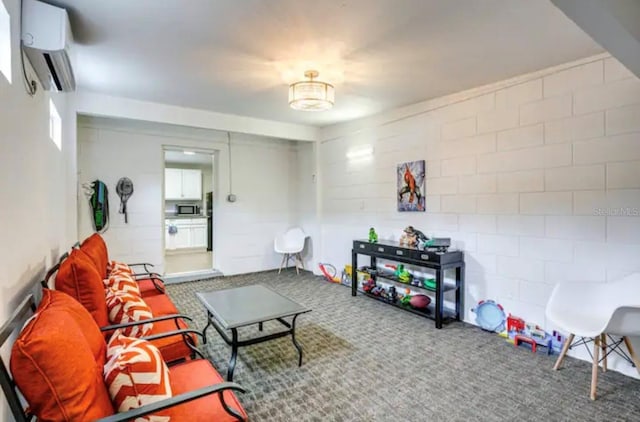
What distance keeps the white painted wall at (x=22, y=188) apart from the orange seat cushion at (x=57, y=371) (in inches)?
13.6

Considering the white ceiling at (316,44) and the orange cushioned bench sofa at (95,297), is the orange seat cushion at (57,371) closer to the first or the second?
the orange cushioned bench sofa at (95,297)

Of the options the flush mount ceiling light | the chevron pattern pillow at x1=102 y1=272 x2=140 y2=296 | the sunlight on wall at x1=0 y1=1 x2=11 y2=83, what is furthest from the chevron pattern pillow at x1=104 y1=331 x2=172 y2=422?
the flush mount ceiling light

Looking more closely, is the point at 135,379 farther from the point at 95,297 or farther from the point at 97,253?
the point at 97,253

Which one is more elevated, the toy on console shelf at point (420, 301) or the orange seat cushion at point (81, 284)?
the orange seat cushion at point (81, 284)

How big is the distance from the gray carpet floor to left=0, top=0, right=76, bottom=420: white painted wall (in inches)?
56.7

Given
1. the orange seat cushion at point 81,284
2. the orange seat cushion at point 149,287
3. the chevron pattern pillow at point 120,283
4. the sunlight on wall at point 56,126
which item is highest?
the sunlight on wall at point 56,126

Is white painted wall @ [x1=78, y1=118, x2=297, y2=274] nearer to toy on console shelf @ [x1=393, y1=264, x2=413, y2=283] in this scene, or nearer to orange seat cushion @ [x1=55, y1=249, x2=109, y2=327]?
toy on console shelf @ [x1=393, y1=264, x2=413, y2=283]

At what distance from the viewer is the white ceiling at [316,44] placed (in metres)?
2.09

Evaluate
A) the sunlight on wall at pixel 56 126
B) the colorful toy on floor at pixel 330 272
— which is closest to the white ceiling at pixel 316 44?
the sunlight on wall at pixel 56 126

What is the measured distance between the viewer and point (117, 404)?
1267 millimetres

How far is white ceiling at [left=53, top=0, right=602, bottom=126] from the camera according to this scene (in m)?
2.09

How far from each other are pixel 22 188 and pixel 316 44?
207cm

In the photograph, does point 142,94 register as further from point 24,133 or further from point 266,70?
point 24,133

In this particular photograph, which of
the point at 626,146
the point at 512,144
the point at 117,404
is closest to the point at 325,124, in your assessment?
the point at 512,144
